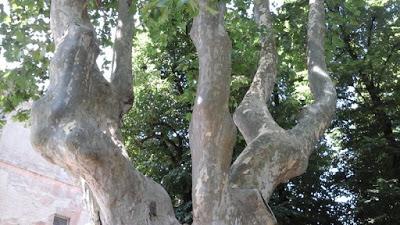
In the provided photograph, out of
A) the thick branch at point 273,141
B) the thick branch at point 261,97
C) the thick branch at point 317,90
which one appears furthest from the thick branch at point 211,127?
the thick branch at point 317,90

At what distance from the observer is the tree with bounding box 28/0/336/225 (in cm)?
395

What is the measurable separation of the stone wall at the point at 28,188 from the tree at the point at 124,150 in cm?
1234

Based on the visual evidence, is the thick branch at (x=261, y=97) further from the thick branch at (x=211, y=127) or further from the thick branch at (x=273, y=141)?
the thick branch at (x=211, y=127)

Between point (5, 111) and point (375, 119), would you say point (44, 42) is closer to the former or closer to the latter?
point (5, 111)

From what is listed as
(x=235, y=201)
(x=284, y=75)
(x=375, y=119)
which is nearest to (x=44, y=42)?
(x=235, y=201)

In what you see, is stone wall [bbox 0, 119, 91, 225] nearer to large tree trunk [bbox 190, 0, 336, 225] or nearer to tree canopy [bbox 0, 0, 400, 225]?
tree canopy [bbox 0, 0, 400, 225]

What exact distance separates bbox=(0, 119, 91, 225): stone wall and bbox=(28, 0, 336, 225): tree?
12.3 meters

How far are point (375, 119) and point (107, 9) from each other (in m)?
10.6

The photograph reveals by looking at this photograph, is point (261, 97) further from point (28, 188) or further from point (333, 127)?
point (28, 188)

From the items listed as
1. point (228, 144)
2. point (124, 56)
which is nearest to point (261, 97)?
point (228, 144)

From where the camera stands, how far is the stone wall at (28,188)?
16.6 metres

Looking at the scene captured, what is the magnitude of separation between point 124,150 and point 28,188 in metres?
13.9

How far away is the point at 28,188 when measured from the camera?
17.1 metres

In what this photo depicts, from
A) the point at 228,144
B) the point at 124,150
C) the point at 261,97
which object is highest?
the point at 261,97
